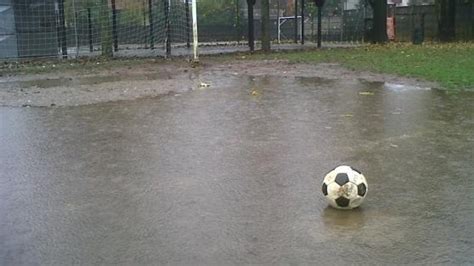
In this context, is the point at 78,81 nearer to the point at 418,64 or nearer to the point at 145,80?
the point at 145,80

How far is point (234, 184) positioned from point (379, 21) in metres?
23.4

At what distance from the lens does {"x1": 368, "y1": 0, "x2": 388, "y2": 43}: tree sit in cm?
2634

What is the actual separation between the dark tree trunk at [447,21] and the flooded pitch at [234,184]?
64.3 ft

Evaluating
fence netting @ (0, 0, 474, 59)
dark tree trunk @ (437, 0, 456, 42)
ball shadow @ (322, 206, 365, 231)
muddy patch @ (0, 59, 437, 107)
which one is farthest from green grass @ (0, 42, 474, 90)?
dark tree trunk @ (437, 0, 456, 42)

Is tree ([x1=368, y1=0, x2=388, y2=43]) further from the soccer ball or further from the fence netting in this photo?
the soccer ball

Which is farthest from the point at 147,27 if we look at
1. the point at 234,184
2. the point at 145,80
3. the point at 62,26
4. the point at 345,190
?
the point at 345,190

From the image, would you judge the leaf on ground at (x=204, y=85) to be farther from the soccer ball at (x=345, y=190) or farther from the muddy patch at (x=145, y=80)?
the soccer ball at (x=345, y=190)

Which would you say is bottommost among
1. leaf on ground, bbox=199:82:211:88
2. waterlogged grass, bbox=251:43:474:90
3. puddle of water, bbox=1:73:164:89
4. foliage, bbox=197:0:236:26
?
leaf on ground, bbox=199:82:211:88

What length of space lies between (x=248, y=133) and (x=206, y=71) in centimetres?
823

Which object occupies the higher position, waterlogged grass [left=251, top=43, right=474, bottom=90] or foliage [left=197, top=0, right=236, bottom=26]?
foliage [left=197, top=0, right=236, bottom=26]

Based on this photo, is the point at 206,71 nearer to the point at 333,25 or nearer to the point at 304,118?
the point at 304,118

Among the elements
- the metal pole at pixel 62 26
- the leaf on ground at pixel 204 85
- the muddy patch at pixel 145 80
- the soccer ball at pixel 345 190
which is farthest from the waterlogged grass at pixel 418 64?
the soccer ball at pixel 345 190

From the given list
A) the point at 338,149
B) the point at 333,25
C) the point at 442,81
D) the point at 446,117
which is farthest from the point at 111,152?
the point at 333,25

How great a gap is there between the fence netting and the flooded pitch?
508 inches
